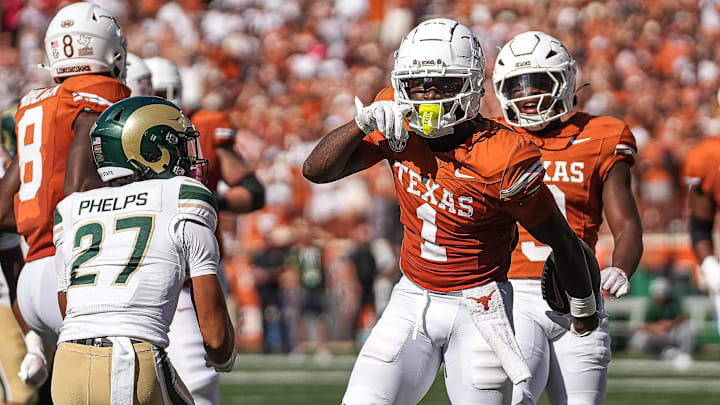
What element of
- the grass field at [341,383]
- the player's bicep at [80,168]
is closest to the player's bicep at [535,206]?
the player's bicep at [80,168]

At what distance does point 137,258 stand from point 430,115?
114 centimetres

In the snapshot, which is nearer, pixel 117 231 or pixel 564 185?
pixel 117 231

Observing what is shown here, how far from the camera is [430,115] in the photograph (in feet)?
13.3

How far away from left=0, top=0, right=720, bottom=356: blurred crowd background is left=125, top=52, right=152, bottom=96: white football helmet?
482cm

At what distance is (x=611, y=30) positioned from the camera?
56.3ft

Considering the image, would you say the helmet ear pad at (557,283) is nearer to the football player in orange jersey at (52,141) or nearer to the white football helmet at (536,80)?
the white football helmet at (536,80)

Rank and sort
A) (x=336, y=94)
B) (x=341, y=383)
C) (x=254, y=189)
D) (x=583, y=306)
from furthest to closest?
1. (x=336, y=94)
2. (x=341, y=383)
3. (x=254, y=189)
4. (x=583, y=306)

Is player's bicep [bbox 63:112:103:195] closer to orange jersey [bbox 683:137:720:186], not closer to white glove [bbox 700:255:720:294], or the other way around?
orange jersey [bbox 683:137:720:186]

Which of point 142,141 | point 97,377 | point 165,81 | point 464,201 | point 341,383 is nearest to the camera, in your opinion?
point 97,377

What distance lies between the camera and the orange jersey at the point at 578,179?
5.00m

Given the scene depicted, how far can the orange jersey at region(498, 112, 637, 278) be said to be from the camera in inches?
197

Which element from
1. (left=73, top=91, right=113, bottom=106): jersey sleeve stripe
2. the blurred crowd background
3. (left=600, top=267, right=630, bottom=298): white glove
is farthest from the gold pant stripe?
the blurred crowd background

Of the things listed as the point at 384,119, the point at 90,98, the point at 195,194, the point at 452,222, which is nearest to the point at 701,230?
the point at 452,222

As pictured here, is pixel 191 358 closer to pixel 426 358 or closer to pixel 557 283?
pixel 426 358
